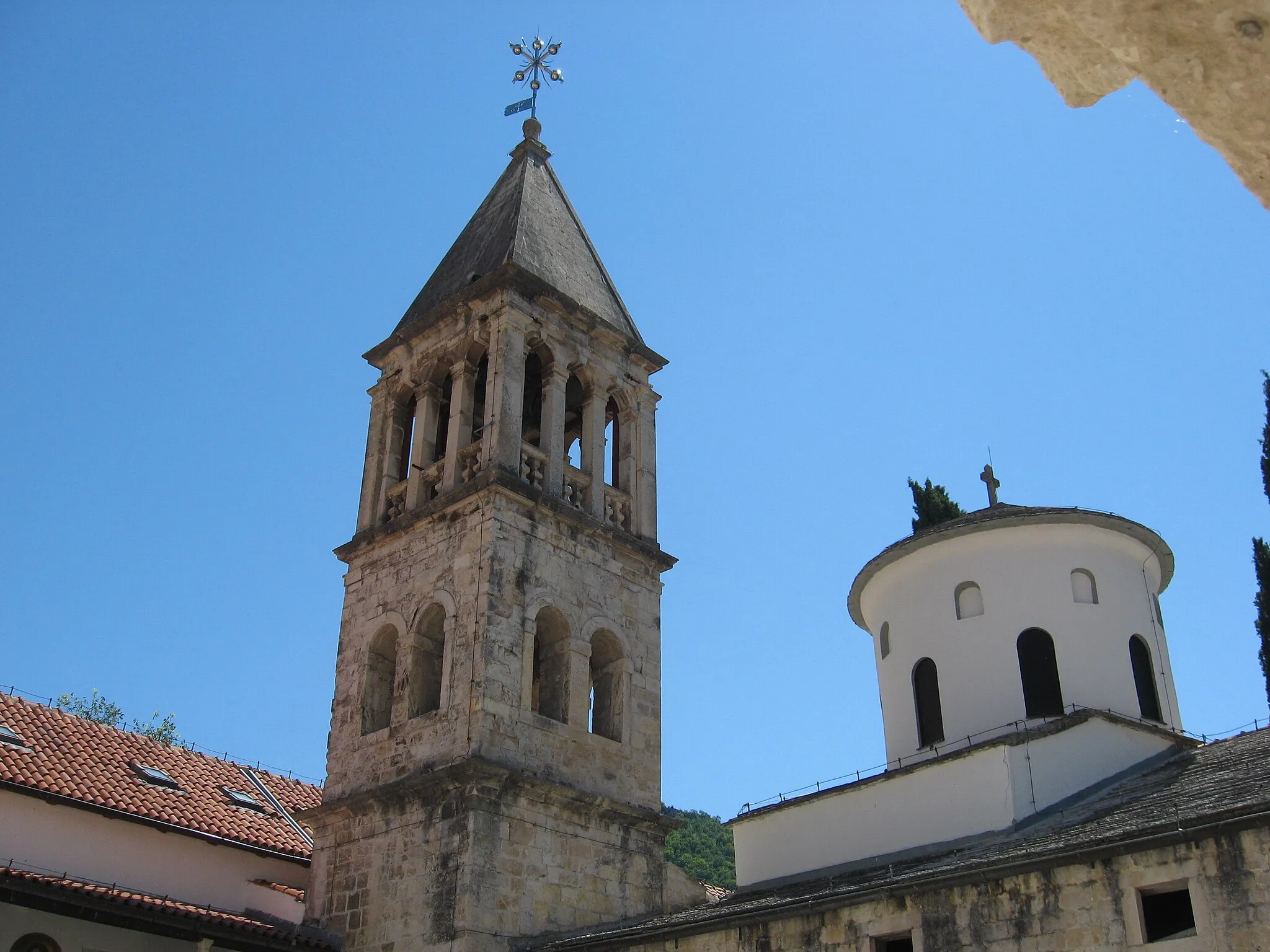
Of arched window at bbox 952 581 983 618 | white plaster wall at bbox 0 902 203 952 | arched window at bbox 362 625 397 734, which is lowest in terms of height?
white plaster wall at bbox 0 902 203 952

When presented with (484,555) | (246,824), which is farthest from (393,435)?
(246,824)

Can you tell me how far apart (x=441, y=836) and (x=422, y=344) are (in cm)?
797

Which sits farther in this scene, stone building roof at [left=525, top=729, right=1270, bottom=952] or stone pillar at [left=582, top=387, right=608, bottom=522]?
stone pillar at [left=582, top=387, right=608, bottom=522]

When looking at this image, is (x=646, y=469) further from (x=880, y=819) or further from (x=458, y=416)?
(x=880, y=819)

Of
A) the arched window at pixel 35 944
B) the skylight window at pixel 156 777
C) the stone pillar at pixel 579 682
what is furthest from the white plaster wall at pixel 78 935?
the stone pillar at pixel 579 682

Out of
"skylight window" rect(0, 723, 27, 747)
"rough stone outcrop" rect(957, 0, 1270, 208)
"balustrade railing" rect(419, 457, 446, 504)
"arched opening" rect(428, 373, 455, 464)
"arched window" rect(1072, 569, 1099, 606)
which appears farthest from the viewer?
"arched opening" rect(428, 373, 455, 464)

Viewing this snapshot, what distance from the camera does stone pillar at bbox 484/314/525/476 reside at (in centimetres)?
1625

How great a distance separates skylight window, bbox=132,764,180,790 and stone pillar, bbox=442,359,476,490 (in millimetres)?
5560

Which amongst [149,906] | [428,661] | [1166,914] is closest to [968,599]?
[1166,914]

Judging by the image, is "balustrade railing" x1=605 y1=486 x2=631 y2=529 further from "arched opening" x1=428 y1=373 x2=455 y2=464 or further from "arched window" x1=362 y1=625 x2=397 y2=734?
"arched window" x1=362 y1=625 x2=397 y2=734

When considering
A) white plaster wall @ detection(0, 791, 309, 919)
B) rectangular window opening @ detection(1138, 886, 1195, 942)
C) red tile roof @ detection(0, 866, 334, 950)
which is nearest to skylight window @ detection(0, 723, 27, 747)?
white plaster wall @ detection(0, 791, 309, 919)

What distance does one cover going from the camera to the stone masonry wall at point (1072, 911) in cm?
857

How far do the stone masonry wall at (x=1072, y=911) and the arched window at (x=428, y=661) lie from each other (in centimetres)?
621

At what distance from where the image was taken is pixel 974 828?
13.1 meters
